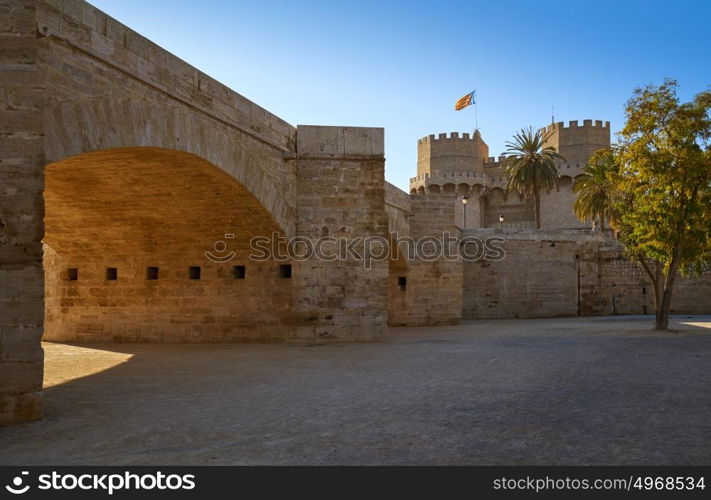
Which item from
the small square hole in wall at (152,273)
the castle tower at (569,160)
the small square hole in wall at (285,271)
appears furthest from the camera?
the castle tower at (569,160)

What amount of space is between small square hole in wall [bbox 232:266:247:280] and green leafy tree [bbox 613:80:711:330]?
877 cm

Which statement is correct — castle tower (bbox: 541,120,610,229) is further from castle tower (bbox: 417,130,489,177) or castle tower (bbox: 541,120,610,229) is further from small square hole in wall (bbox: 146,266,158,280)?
small square hole in wall (bbox: 146,266,158,280)

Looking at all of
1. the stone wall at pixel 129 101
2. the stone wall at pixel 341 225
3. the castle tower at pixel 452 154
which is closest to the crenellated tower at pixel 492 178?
the castle tower at pixel 452 154

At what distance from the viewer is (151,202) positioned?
1182 centimetres

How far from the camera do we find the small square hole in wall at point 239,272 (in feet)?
45.0

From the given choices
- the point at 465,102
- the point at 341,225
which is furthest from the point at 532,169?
the point at 341,225

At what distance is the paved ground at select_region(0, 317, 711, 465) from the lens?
14.3 ft

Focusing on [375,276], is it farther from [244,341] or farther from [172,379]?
[172,379]

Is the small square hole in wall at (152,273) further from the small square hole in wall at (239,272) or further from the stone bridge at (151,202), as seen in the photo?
the small square hole in wall at (239,272)

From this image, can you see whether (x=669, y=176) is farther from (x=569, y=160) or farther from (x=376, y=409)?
(x=569, y=160)

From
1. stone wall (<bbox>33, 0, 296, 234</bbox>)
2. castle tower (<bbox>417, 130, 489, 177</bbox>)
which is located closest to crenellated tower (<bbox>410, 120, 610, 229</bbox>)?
castle tower (<bbox>417, 130, 489, 177</bbox>)

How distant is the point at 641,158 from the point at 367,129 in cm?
611

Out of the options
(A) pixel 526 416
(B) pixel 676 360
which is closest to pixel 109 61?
(A) pixel 526 416

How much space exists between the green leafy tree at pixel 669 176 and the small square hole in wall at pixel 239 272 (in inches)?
345
